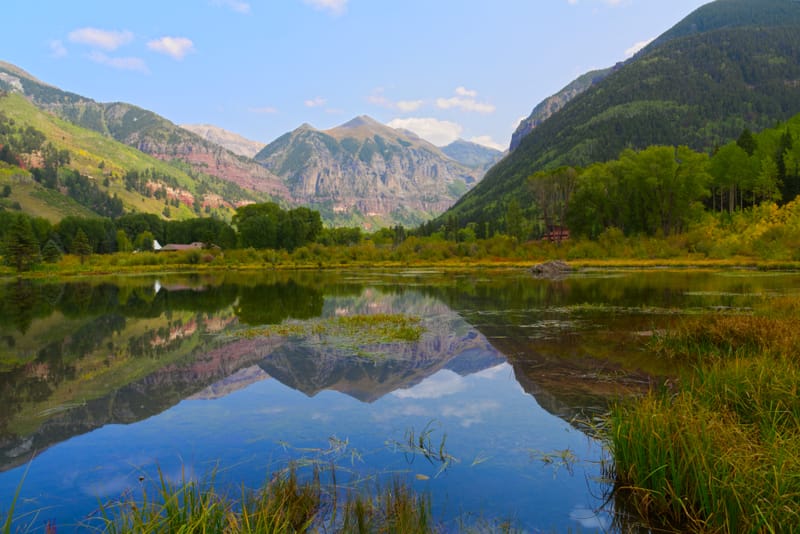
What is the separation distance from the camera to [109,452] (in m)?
9.20

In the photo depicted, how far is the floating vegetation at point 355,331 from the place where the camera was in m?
19.6

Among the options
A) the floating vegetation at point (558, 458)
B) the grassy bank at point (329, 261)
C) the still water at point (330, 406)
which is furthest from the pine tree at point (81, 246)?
the floating vegetation at point (558, 458)

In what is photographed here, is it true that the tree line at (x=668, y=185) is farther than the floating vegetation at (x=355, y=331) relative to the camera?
Yes

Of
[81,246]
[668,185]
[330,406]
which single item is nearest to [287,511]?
[330,406]

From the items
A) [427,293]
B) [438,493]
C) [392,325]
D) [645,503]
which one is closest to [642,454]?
[645,503]

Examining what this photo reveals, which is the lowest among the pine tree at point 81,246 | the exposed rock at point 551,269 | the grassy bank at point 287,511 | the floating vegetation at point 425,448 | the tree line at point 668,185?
the exposed rock at point 551,269

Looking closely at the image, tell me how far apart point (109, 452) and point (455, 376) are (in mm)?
9666

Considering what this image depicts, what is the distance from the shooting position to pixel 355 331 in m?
22.3

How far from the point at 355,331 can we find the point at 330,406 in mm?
10070

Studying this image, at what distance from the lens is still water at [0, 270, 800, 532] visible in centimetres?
753

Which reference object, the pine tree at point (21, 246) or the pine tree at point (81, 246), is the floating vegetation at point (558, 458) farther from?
the pine tree at point (81, 246)

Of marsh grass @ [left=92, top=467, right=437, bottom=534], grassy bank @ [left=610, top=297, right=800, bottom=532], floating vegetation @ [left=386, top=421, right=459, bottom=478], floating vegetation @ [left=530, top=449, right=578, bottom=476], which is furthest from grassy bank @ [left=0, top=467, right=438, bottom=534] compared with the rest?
grassy bank @ [left=610, top=297, right=800, bottom=532]

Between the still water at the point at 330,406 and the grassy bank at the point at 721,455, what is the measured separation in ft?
2.62

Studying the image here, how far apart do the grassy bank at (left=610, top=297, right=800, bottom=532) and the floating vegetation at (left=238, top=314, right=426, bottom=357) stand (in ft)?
36.7
